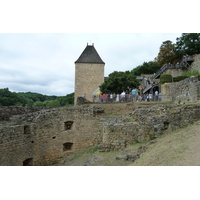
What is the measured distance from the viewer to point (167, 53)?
1614 inches

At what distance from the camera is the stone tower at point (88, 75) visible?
126ft

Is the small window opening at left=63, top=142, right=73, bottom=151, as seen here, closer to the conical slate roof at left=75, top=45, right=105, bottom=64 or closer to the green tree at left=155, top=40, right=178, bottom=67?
the conical slate roof at left=75, top=45, right=105, bottom=64

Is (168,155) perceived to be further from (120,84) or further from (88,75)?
(88,75)

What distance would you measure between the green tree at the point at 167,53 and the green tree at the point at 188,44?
1.10 meters

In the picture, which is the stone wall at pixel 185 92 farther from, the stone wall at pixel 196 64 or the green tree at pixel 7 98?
the green tree at pixel 7 98

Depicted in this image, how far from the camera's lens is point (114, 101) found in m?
18.9

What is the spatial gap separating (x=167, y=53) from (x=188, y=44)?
4.96 metres

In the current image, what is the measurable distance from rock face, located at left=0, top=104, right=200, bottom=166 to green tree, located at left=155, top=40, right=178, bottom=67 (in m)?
30.9

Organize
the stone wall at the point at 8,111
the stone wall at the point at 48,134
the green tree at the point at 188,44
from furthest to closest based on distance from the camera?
the green tree at the point at 188,44
the stone wall at the point at 8,111
the stone wall at the point at 48,134

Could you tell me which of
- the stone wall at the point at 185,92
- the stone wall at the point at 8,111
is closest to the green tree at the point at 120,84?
the stone wall at the point at 185,92

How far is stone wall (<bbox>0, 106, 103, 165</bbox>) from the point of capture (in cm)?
1012

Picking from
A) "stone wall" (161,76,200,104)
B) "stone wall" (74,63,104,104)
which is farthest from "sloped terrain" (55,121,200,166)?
"stone wall" (74,63,104,104)

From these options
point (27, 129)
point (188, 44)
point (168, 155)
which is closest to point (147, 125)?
point (168, 155)

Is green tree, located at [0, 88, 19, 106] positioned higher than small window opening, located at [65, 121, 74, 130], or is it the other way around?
green tree, located at [0, 88, 19, 106]
